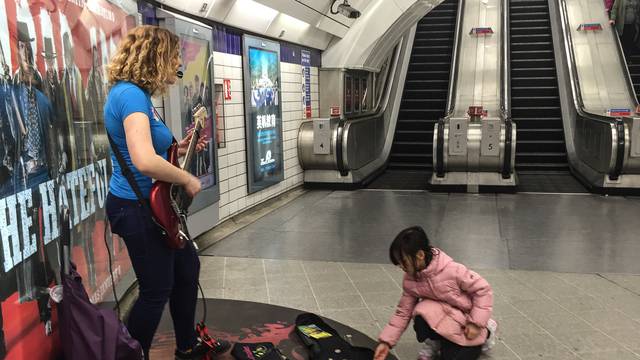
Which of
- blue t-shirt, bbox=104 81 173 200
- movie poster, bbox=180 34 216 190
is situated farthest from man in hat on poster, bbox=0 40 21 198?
movie poster, bbox=180 34 216 190

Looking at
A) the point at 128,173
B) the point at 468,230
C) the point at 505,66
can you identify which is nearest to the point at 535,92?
the point at 505,66

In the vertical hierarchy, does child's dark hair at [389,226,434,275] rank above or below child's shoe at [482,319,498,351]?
above

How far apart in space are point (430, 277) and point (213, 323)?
137cm

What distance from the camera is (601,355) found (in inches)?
111

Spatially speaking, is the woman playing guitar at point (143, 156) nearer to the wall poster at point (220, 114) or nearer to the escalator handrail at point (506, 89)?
the wall poster at point (220, 114)

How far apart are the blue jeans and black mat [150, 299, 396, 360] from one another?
0.52 m

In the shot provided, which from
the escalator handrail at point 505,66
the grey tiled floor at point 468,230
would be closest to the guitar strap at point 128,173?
the grey tiled floor at point 468,230

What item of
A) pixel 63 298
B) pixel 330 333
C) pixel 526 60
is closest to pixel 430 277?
pixel 330 333

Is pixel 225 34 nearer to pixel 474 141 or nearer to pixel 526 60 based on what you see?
pixel 474 141

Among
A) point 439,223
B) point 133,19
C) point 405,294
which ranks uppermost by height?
point 133,19

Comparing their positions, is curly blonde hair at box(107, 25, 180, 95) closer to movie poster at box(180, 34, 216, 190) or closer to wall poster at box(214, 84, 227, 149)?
movie poster at box(180, 34, 216, 190)

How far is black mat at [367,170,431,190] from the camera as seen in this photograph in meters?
8.42

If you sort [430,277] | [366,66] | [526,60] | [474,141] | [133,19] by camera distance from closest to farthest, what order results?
[430,277], [133,19], [474,141], [366,66], [526,60]

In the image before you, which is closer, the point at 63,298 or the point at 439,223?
the point at 63,298
